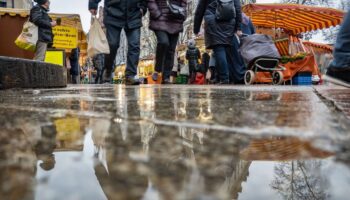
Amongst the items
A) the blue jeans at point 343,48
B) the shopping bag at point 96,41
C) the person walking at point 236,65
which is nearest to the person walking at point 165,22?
the shopping bag at point 96,41

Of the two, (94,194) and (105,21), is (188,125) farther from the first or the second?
(105,21)

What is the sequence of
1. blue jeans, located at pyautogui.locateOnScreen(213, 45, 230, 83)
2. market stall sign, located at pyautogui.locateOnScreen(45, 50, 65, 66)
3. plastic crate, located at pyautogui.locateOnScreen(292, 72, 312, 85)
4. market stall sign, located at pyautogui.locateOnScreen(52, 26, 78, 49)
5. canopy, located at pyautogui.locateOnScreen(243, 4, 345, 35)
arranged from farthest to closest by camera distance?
canopy, located at pyautogui.locateOnScreen(243, 4, 345, 35) → market stall sign, located at pyautogui.locateOnScreen(52, 26, 78, 49) → plastic crate, located at pyautogui.locateOnScreen(292, 72, 312, 85) → market stall sign, located at pyautogui.locateOnScreen(45, 50, 65, 66) → blue jeans, located at pyautogui.locateOnScreen(213, 45, 230, 83)

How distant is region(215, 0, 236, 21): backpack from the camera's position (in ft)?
17.0

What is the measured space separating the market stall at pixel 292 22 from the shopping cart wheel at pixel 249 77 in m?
1.92

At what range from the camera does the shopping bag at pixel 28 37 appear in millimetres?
5684

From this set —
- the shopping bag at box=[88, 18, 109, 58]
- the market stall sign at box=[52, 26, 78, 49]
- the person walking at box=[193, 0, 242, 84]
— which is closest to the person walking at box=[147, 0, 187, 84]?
the person walking at box=[193, 0, 242, 84]

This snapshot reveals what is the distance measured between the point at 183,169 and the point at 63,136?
1.00 feet

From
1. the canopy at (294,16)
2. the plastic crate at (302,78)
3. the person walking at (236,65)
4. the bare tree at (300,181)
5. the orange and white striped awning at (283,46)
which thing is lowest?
the plastic crate at (302,78)

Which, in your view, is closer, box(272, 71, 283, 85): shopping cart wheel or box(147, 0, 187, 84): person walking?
box(147, 0, 187, 84): person walking

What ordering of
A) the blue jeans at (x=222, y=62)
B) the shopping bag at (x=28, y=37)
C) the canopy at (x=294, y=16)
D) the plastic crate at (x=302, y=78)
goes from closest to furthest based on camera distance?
the blue jeans at (x=222, y=62) → the shopping bag at (x=28, y=37) → the plastic crate at (x=302, y=78) → the canopy at (x=294, y=16)

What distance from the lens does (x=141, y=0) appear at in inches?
198

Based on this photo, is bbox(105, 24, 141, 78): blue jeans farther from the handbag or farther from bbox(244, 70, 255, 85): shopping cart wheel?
bbox(244, 70, 255, 85): shopping cart wheel

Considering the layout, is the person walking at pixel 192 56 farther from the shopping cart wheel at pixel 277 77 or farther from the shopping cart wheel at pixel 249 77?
the shopping cart wheel at pixel 249 77

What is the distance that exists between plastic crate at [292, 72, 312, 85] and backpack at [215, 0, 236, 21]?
3.62 meters
